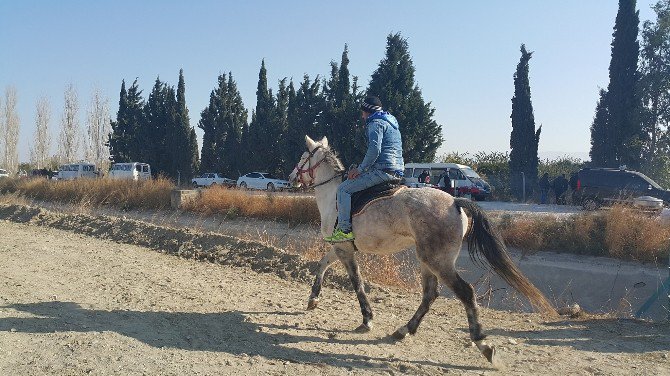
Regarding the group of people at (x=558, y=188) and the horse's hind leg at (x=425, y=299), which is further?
the group of people at (x=558, y=188)

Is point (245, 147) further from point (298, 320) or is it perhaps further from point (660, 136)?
point (298, 320)

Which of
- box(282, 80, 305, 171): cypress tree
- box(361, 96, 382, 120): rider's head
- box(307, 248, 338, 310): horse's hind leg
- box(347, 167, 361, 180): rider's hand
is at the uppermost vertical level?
box(282, 80, 305, 171): cypress tree

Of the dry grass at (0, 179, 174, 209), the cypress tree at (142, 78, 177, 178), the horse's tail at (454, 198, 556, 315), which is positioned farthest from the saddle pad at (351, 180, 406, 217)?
the cypress tree at (142, 78, 177, 178)

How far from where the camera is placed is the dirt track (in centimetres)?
534

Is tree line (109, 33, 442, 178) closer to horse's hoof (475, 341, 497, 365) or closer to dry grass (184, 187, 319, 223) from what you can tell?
dry grass (184, 187, 319, 223)

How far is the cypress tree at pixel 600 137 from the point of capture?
40.1 metres

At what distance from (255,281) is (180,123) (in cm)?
5033

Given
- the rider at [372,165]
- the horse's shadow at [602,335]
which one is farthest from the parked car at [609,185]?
the rider at [372,165]

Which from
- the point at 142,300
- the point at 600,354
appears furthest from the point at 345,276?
the point at 600,354

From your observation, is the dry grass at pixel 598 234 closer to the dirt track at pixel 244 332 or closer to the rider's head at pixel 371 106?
the dirt track at pixel 244 332

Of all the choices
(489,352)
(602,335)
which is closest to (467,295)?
(489,352)

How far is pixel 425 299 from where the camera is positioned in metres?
6.69

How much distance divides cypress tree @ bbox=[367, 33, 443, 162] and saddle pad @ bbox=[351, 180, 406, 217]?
32719mm

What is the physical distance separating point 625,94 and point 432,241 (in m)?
39.0
